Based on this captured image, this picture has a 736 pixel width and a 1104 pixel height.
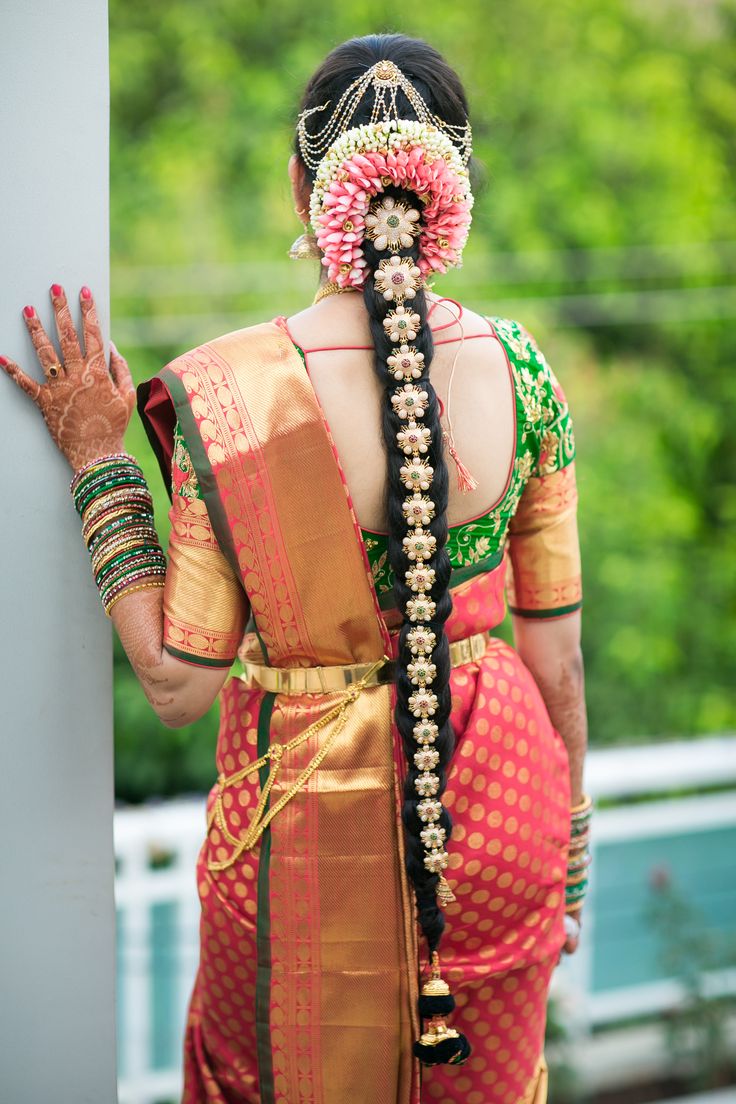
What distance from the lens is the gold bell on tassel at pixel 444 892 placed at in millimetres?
1317

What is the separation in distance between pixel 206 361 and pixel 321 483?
189 mm

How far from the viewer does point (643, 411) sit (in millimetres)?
5621

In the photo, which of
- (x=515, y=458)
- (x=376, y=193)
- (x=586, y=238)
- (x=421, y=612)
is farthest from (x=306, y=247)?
(x=586, y=238)

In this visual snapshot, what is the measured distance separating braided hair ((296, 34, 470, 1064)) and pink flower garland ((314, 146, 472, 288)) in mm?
16

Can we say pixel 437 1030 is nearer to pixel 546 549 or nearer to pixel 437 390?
pixel 546 549

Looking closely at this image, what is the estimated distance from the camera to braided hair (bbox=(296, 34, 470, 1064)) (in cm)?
125

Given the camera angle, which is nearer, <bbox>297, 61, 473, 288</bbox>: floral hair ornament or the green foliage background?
<bbox>297, 61, 473, 288</bbox>: floral hair ornament

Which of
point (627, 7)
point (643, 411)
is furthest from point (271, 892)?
point (627, 7)

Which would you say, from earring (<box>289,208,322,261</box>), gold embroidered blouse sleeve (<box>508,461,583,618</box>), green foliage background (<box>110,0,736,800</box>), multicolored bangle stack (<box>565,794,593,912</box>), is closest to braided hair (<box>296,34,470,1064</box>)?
earring (<box>289,208,322,261</box>)

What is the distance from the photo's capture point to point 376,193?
4.14ft

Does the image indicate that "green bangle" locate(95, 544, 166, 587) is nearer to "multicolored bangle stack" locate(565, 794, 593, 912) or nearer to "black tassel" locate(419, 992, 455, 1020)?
"black tassel" locate(419, 992, 455, 1020)

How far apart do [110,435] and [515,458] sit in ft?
1.59

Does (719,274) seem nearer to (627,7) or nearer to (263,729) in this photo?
(627,7)

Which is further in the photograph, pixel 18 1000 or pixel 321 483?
pixel 18 1000
